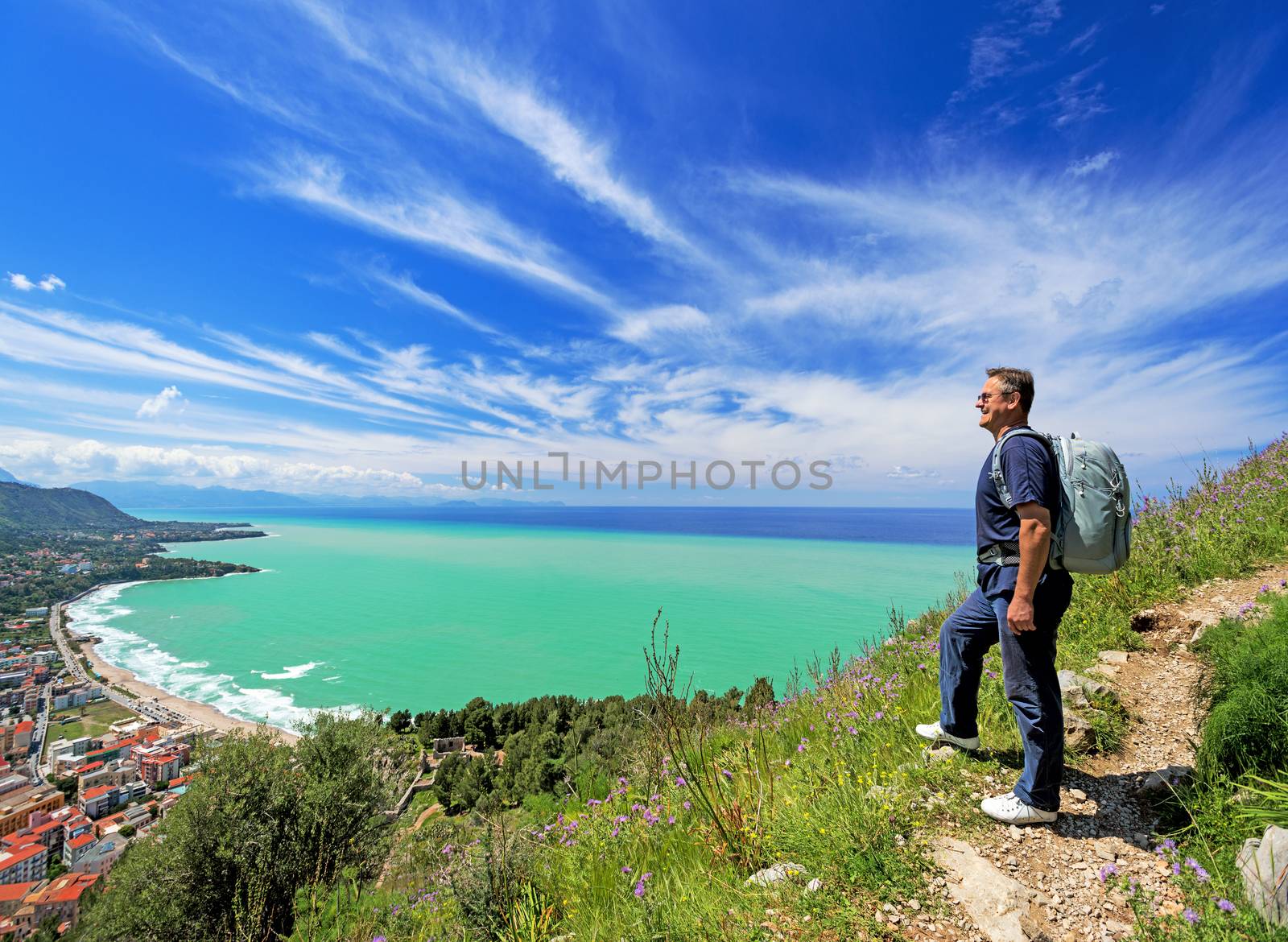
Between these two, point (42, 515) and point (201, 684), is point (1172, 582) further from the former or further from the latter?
point (42, 515)

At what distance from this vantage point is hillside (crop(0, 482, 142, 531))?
158 meters

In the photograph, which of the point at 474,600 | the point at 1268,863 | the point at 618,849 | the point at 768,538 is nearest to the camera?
the point at 1268,863

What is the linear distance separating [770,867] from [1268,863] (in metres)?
1.89

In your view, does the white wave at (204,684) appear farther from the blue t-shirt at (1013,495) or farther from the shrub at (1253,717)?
the shrub at (1253,717)

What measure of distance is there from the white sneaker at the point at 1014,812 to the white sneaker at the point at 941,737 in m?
0.54

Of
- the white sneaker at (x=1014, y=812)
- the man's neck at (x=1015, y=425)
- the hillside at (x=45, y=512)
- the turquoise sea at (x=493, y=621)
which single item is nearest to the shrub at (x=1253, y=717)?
the white sneaker at (x=1014, y=812)

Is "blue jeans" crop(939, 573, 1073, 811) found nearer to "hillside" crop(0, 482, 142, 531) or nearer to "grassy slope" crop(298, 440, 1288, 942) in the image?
"grassy slope" crop(298, 440, 1288, 942)

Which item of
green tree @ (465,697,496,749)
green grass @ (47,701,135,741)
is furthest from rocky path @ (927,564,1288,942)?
green grass @ (47,701,135,741)

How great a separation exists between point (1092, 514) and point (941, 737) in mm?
1782

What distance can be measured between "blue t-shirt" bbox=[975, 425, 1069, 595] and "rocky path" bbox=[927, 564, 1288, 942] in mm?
1230

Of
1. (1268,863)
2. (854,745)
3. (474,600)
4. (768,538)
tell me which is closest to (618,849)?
(854,745)

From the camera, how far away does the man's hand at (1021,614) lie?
2518mm

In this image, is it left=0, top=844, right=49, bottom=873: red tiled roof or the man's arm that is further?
left=0, top=844, right=49, bottom=873: red tiled roof

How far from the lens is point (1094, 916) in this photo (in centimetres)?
200
